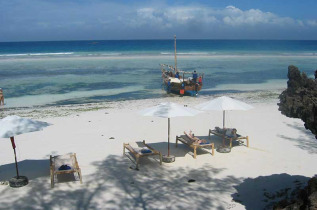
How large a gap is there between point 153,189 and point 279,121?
8.72m

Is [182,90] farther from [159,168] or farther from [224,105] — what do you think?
[159,168]

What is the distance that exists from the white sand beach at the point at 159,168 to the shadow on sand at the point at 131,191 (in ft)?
0.07

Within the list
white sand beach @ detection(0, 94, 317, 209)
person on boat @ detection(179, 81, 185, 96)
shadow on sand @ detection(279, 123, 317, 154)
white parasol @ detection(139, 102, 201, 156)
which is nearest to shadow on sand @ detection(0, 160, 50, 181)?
white sand beach @ detection(0, 94, 317, 209)

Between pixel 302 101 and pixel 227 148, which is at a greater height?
pixel 302 101

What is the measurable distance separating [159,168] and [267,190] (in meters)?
3.02

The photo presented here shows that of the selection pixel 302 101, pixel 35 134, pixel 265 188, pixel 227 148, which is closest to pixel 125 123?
pixel 35 134

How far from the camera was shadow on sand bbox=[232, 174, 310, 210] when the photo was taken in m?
7.09

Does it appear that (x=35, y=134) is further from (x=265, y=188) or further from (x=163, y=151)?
(x=265, y=188)

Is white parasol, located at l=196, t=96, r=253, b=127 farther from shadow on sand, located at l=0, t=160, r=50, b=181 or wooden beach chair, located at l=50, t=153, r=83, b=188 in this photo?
shadow on sand, located at l=0, t=160, r=50, b=181

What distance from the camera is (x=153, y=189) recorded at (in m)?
7.90

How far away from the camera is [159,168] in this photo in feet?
30.5

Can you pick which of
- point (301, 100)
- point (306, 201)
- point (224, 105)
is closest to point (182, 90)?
point (224, 105)

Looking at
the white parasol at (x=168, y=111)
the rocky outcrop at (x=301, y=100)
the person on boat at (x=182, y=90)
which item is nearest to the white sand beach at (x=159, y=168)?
the white parasol at (x=168, y=111)

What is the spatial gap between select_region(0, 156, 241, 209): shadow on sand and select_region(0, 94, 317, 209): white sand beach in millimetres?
22
